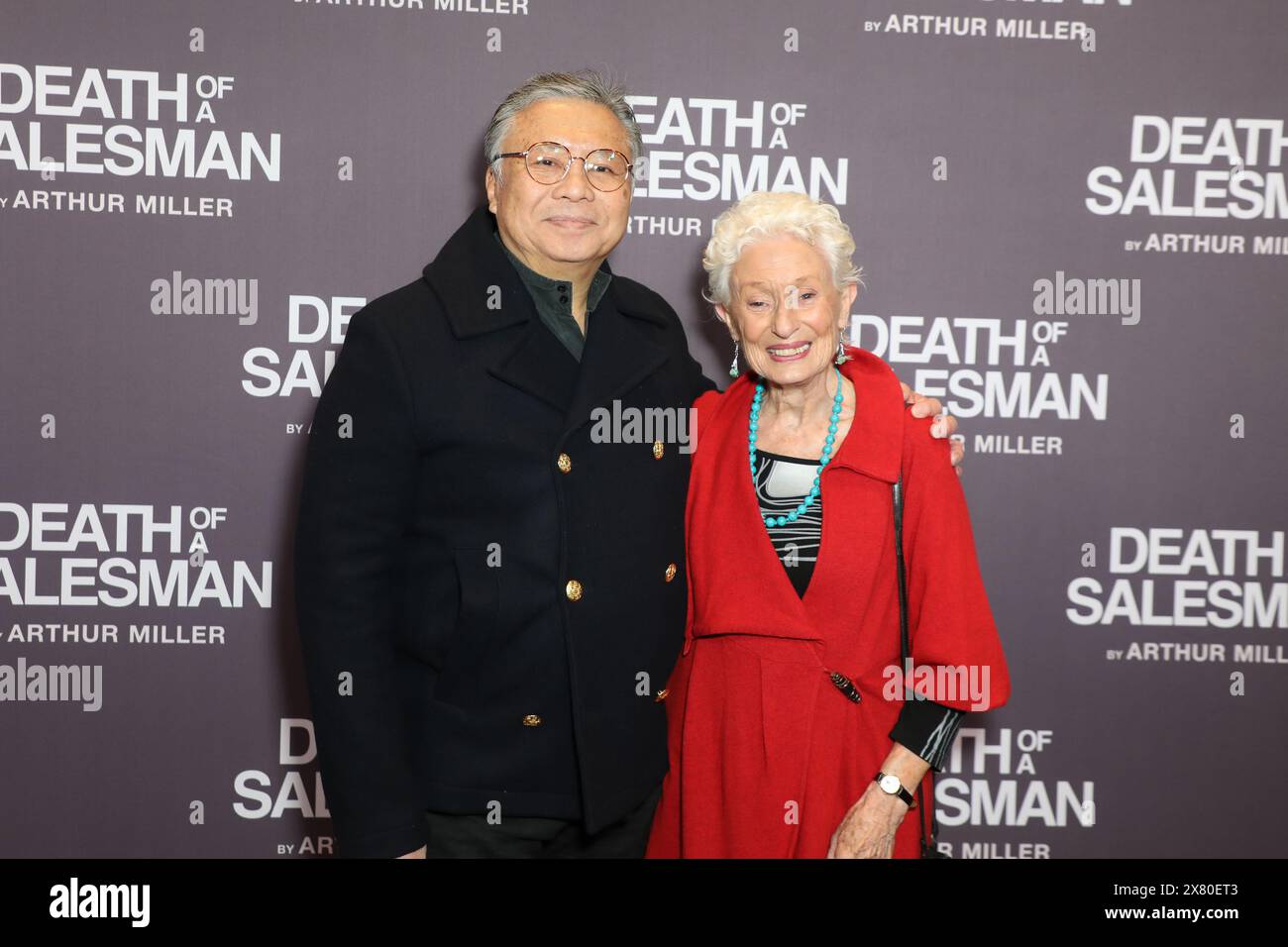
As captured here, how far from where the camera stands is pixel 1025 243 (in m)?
2.87

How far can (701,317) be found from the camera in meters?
2.88

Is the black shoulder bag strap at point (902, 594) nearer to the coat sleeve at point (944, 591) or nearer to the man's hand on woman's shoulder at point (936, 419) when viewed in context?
the coat sleeve at point (944, 591)

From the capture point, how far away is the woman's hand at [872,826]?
1.97 m

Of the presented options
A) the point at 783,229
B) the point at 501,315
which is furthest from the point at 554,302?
the point at 783,229

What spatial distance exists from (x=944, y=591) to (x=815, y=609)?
0.24 meters

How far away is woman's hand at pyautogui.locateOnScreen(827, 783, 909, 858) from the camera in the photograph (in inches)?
77.7

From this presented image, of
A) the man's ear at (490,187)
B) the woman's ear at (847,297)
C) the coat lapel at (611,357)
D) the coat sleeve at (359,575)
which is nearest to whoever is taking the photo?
the coat sleeve at (359,575)

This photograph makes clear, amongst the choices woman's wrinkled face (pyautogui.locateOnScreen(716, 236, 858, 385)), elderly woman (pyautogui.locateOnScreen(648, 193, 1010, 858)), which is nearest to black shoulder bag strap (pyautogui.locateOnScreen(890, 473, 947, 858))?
elderly woman (pyautogui.locateOnScreen(648, 193, 1010, 858))

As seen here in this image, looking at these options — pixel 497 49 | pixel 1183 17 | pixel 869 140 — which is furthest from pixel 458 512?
pixel 1183 17

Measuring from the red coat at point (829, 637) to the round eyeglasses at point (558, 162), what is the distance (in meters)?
0.64

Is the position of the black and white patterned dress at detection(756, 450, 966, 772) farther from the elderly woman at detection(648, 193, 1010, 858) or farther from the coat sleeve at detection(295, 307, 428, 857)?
the coat sleeve at detection(295, 307, 428, 857)

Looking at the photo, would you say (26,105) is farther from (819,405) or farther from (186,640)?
(819,405)

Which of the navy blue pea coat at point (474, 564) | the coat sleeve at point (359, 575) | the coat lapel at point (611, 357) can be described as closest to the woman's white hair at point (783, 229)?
the coat lapel at point (611, 357)

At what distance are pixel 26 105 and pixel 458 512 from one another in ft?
5.85
